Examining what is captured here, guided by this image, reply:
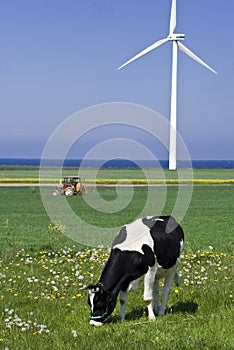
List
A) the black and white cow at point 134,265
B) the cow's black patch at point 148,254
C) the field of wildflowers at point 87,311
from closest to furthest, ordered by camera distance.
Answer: the field of wildflowers at point 87,311, the black and white cow at point 134,265, the cow's black patch at point 148,254

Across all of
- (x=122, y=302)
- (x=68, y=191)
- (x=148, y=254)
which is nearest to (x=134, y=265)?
(x=148, y=254)

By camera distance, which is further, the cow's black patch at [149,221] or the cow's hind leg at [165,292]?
the cow's hind leg at [165,292]

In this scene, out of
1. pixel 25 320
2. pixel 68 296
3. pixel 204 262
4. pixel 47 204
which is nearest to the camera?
pixel 25 320

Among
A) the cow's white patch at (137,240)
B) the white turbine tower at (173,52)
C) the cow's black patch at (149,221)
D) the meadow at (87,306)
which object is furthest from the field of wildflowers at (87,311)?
the white turbine tower at (173,52)

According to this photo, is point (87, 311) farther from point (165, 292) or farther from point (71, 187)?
point (71, 187)

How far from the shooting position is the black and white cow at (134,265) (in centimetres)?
811

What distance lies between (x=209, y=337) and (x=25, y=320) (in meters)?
2.82

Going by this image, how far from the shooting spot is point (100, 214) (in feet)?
102

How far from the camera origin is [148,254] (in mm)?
8289

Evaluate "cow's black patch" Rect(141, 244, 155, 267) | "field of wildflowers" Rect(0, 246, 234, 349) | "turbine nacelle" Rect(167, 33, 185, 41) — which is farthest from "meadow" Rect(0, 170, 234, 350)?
"turbine nacelle" Rect(167, 33, 185, 41)

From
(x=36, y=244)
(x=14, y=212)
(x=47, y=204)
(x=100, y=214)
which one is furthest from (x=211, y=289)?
(x=47, y=204)

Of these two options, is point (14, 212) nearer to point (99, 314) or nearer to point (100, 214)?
point (100, 214)

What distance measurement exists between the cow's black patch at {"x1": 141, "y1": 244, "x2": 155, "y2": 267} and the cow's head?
71cm

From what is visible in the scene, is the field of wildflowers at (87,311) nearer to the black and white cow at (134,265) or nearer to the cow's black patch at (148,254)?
the black and white cow at (134,265)
